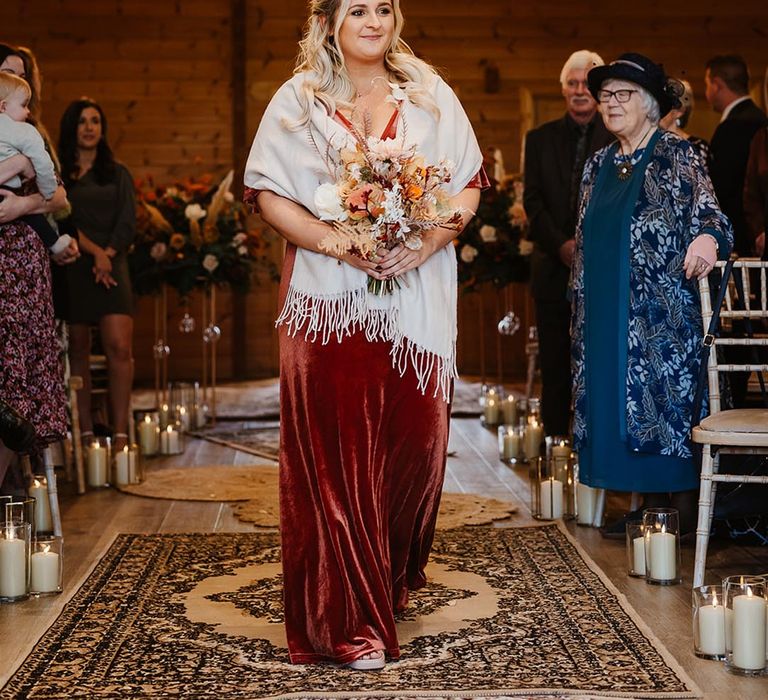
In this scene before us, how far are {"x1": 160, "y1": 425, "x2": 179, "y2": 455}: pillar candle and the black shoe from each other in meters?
2.77

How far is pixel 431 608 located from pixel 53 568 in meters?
1.13

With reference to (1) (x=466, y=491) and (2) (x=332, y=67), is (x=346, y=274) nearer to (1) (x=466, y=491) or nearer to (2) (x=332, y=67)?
(2) (x=332, y=67)

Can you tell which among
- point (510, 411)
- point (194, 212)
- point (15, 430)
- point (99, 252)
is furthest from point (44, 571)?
point (510, 411)

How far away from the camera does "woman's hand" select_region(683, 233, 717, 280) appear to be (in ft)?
13.3

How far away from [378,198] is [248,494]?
2.95m

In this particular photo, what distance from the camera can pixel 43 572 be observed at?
3975 millimetres

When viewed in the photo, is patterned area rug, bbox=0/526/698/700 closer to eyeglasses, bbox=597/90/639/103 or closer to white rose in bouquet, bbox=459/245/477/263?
eyeglasses, bbox=597/90/639/103

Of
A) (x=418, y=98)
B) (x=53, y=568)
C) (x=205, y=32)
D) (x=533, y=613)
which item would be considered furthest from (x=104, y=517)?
(x=205, y=32)

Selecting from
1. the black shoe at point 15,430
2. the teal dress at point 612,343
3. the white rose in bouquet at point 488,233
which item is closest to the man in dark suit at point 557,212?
the white rose in bouquet at point 488,233

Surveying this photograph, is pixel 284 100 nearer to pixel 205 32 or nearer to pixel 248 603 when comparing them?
pixel 248 603

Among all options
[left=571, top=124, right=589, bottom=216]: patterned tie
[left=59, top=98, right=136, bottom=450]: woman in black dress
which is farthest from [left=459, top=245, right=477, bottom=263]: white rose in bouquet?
[left=59, top=98, right=136, bottom=450]: woman in black dress

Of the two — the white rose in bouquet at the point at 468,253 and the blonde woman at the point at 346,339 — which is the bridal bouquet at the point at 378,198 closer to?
the blonde woman at the point at 346,339

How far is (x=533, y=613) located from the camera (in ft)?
12.2

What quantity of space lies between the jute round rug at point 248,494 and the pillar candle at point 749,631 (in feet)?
6.49
